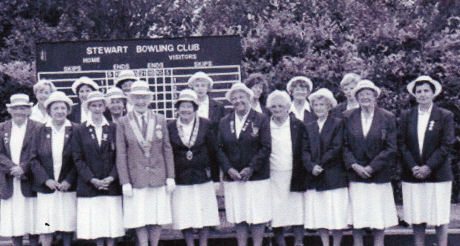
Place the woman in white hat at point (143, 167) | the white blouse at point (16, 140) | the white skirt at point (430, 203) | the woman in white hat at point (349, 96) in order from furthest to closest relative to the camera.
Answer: the woman in white hat at point (349, 96) → the white blouse at point (16, 140) → the white skirt at point (430, 203) → the woman in white hat at point (143, 167)

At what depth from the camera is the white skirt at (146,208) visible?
8.09 meters

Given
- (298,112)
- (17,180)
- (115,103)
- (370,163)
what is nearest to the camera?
(370,163)

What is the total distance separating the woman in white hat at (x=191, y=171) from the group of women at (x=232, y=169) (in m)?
0.01

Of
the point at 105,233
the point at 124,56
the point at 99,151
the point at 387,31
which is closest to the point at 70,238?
the point at 105,233

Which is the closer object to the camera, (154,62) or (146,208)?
(146,208)

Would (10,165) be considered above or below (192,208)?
above

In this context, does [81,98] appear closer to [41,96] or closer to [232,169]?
[41,96]

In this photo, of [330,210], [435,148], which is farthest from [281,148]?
[435,148]

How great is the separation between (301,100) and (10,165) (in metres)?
3.78

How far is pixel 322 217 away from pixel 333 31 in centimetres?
511

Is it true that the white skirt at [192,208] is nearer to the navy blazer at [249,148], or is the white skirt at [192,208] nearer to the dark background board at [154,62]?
the navy blazer at [249,148]

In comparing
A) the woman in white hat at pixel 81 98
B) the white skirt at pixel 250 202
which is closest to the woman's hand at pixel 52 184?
the woman in white hat at pixel 81 98

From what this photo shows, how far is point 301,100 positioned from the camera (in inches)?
361

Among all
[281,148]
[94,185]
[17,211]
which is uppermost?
[281,148]
